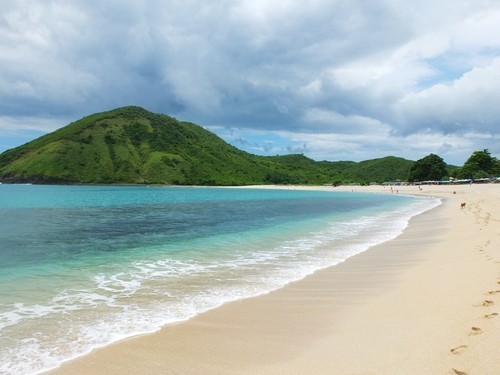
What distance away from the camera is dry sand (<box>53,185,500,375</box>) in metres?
5.59

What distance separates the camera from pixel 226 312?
8.84m

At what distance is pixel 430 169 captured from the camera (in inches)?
6353

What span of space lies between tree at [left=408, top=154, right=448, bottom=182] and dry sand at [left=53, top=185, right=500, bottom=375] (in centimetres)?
16632

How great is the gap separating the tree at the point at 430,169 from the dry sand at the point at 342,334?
546 feet

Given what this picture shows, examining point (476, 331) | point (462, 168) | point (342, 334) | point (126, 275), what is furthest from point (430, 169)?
point (342, 334)

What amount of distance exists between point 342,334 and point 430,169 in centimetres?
17403

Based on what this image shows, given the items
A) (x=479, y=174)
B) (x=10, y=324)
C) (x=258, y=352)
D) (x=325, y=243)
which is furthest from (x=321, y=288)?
(x=479, y=174)

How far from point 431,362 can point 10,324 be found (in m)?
8.71

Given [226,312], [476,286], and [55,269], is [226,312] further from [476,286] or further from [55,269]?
[55,269]

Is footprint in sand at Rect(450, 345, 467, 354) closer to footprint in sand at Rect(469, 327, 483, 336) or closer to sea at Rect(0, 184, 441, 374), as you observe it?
footprint in sand at Rect(469, 327, 483, 336)

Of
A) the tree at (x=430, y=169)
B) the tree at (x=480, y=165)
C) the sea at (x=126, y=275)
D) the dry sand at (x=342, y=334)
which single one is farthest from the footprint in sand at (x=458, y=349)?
the tree at (x=430, y=169)

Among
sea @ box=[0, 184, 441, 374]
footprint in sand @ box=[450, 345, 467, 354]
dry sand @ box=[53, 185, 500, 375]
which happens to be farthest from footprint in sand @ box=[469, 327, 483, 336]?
sea @ box=[0, 184, 441, 374]

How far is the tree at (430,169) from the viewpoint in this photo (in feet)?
523

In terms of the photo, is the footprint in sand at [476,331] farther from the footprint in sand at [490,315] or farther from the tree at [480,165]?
the tree at [480,165]
